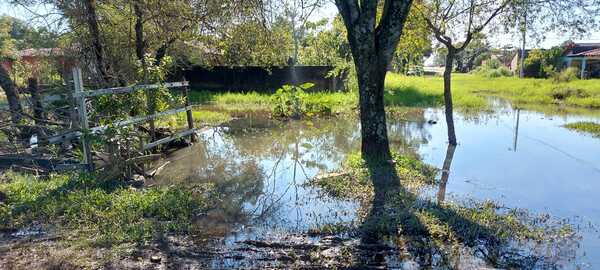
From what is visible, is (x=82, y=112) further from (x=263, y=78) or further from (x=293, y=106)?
(x=263, y=78)

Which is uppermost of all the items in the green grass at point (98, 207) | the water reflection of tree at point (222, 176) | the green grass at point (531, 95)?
the green grass at point (531, 95)

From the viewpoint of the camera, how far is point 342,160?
9.54m

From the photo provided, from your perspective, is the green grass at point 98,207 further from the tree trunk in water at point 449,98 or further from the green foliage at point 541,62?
the green foliage at point 541,62

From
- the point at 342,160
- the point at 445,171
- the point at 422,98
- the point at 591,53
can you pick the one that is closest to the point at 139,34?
the point at 342,160

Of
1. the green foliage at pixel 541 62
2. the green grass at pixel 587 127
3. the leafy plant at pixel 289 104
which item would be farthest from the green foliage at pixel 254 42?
the green foliage at pixel 541 62

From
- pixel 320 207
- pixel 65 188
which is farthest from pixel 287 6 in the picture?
pixel 65 188

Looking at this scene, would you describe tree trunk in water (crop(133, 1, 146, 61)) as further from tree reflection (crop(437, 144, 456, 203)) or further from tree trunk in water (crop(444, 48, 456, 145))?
tree trunk in water (crop(444, 48, 456, 145))

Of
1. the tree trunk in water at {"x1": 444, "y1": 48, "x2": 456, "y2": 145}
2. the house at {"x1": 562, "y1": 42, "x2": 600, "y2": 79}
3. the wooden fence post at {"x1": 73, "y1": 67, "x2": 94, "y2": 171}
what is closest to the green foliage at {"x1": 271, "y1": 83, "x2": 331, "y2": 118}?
the tree trunk in water at {"x1": 444, "y1": 48, "x2": 456, "y2": 145}

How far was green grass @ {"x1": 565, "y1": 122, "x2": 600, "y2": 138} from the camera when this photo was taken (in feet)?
40.4

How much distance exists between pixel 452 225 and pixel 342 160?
4419 millimetres

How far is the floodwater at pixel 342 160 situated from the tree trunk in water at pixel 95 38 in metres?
2.30

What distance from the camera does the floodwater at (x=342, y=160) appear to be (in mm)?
5633

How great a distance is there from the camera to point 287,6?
9.52 metres

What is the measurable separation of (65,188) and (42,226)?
3.72 feet
